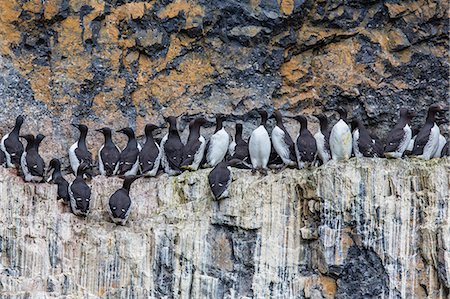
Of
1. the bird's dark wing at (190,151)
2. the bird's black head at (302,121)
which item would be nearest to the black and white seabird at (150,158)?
the bird's dark wing at (190,151)

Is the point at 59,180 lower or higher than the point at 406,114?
lower

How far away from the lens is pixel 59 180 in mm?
16172

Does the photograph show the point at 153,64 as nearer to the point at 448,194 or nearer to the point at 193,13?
the point at 193,13

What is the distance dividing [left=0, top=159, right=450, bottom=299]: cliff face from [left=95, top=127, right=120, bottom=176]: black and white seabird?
1.79 m

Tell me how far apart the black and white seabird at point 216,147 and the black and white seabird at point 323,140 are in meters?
1.23

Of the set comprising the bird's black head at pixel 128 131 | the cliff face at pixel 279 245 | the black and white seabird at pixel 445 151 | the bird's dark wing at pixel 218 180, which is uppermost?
the bird's black head at pixel 128 131

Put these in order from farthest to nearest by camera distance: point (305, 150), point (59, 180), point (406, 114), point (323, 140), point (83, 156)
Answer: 1. point (83, 156)
2. point (406, 114)
3. point (323, 140)
4. point (59, 180)
5. point (305, 150)

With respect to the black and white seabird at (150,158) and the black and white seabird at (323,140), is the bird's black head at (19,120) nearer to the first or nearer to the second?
the black and white seabird at (150,158)

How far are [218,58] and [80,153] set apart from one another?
8.95 feet

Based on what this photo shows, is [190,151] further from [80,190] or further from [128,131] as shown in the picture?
[80,190]

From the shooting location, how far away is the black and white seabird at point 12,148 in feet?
54.3

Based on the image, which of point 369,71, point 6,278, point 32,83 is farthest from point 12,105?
point 369,71

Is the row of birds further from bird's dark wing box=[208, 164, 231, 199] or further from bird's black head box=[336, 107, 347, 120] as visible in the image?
bird's dark wing box=[208, 164, 231, 199]

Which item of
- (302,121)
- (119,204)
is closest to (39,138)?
(119,204)
